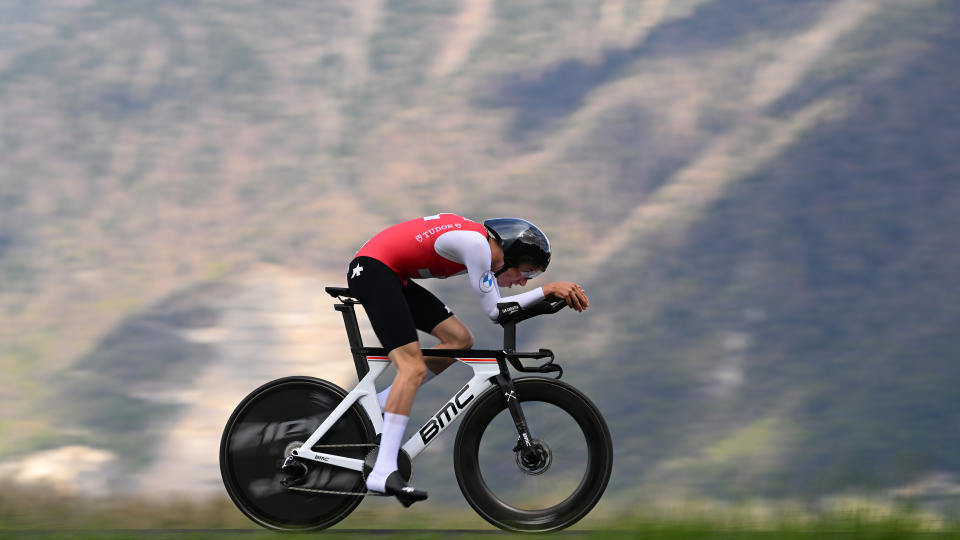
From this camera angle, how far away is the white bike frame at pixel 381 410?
204 inches

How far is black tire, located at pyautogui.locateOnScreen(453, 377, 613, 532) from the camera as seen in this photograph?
5.05 m

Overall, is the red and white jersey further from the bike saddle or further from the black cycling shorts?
the bike saddle

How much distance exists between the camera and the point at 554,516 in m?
5.08

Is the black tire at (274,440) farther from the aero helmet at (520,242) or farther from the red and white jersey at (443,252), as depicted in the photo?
the aero helmet at (520,242)

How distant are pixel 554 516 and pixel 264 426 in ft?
5.13

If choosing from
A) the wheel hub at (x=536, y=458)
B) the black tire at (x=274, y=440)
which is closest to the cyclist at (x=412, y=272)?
the black tire at (x=274, y=440)

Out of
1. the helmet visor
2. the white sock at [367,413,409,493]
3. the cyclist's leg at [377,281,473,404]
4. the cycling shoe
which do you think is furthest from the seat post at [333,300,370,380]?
the helmet visor

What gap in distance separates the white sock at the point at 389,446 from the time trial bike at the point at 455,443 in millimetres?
85

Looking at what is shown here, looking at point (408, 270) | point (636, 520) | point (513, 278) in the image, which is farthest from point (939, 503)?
point (408, 270)

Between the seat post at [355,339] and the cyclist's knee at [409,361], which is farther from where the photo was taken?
the seat post at [355,339]

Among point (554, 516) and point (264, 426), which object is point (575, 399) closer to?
point (554, 516)

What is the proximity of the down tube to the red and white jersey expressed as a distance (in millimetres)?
319

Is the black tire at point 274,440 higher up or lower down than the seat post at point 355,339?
lower down

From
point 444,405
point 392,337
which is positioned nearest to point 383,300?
point 392,337
